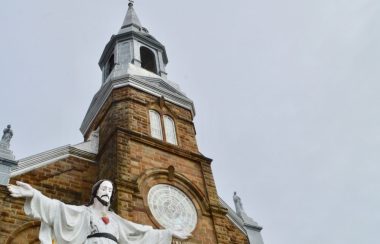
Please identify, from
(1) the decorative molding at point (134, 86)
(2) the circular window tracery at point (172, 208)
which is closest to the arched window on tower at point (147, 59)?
(1) the decorative molding at point (134, 86)

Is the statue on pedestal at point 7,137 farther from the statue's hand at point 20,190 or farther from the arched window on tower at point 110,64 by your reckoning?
the statue's hand at point 20,190

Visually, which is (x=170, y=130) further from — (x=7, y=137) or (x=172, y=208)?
(x=7, y=137)

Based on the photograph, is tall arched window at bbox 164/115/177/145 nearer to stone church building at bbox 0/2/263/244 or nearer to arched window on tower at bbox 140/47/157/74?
stone church building at bbox 0/2/263/244

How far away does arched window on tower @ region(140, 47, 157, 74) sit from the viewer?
20.5 metres

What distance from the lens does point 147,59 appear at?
2097cm

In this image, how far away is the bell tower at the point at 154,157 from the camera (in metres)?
12.1

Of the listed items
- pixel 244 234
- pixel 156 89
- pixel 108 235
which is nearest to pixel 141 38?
pixel 156 89

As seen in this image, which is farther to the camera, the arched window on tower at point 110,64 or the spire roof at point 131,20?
Result: the spire roof at point 131,20

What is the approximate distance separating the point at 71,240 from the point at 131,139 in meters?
8.05

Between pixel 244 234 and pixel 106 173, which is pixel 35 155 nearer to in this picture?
pixel 106 173

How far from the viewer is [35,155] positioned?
1297 cm

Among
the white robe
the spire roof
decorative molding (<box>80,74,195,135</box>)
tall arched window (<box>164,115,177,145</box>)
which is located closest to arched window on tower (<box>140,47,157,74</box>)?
the spire roof

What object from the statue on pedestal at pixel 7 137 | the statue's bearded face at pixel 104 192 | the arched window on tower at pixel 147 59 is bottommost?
the statue's bearded face at pixel 104 192

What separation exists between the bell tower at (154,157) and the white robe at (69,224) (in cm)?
500
